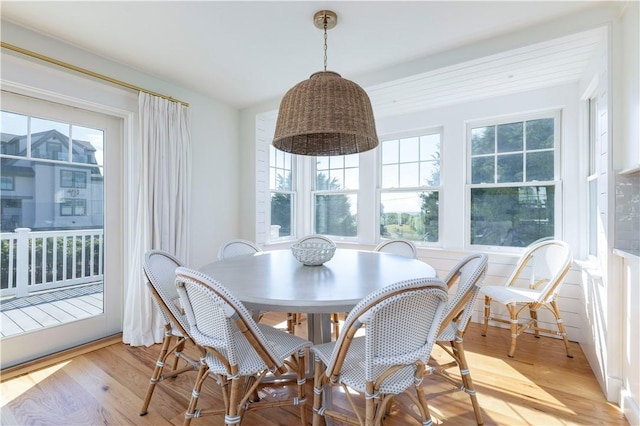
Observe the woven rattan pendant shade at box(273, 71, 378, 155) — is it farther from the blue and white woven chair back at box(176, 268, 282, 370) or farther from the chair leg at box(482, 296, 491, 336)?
the chair leg at box(482, 296, 491, 336)

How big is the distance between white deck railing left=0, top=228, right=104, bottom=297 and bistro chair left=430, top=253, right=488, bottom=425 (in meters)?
2.99

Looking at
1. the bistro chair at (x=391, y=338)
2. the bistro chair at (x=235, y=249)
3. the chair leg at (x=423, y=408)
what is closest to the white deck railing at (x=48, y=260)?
the bistro chair at (x=235, y=249)

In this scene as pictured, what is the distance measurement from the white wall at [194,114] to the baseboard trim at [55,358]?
976mm

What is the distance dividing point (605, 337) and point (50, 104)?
4483 millimetres

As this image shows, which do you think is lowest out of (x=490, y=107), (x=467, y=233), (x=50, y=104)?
(x=467, y=233)

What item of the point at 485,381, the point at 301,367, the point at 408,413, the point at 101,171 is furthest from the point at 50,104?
the point at 485,381

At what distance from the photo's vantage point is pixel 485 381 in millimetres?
2176

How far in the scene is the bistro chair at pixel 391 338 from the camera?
112 cm

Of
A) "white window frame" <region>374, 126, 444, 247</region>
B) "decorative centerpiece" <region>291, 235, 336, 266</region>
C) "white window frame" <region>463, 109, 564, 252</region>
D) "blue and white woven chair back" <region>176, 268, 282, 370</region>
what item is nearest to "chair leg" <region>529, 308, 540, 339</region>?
"white window frame" <region>463, 109, 564, 252</region>

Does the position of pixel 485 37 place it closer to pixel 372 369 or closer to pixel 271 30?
pixel 271 30

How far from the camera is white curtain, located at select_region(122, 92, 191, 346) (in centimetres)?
281

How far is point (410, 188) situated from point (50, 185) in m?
3.65

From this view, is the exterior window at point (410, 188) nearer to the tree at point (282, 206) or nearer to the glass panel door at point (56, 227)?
the tree at point (282, 206)

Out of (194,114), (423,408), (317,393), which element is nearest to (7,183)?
(194,114)
